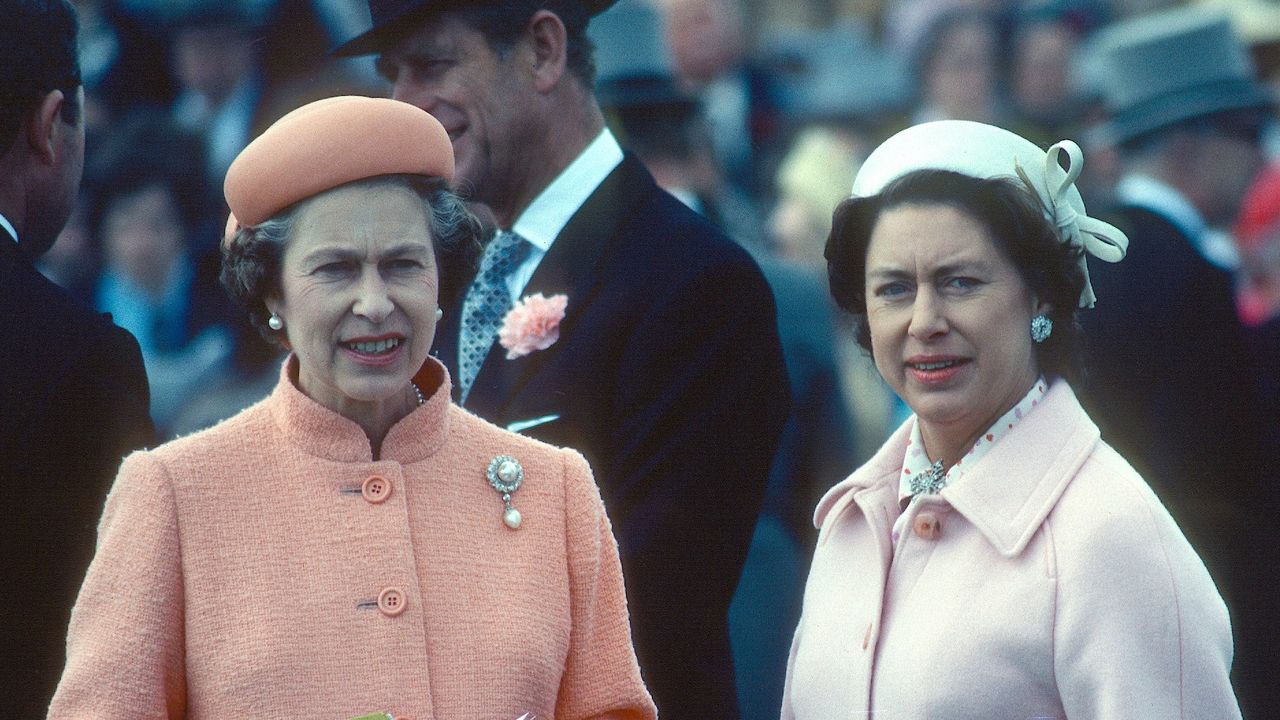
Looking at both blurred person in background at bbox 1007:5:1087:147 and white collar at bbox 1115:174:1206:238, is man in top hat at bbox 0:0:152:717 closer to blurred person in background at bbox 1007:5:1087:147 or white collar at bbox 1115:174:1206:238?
white collar at bbox 1115:174:1206:238

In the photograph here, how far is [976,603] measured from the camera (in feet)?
10.8

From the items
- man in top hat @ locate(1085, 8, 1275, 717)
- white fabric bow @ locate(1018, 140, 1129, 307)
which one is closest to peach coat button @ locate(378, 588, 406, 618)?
white fabric bow @ locate(1018, 140, 1129, 307)

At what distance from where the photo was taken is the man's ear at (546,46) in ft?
13.5

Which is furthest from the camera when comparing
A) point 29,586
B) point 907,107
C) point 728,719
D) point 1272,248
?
point 907,107

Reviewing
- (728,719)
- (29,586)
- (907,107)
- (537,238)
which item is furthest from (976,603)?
(907,107)

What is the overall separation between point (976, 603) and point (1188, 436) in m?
2.41

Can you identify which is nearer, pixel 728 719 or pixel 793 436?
pixel 728 719

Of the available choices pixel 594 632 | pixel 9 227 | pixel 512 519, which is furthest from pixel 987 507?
pixel 9 227

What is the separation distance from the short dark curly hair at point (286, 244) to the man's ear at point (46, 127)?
1.62ft

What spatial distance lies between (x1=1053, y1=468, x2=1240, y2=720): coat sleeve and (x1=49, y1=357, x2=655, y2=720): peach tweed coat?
72 cm

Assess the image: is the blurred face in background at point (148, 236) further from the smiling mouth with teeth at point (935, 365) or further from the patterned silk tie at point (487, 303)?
the smiling mouth with teeth at point (935, 365)

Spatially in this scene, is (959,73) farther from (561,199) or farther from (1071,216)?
(1071,216)

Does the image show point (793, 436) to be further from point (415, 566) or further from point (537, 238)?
point (415, 566)

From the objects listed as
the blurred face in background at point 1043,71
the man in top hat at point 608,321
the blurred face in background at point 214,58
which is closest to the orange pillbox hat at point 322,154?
the man in top hat at point 608,321
